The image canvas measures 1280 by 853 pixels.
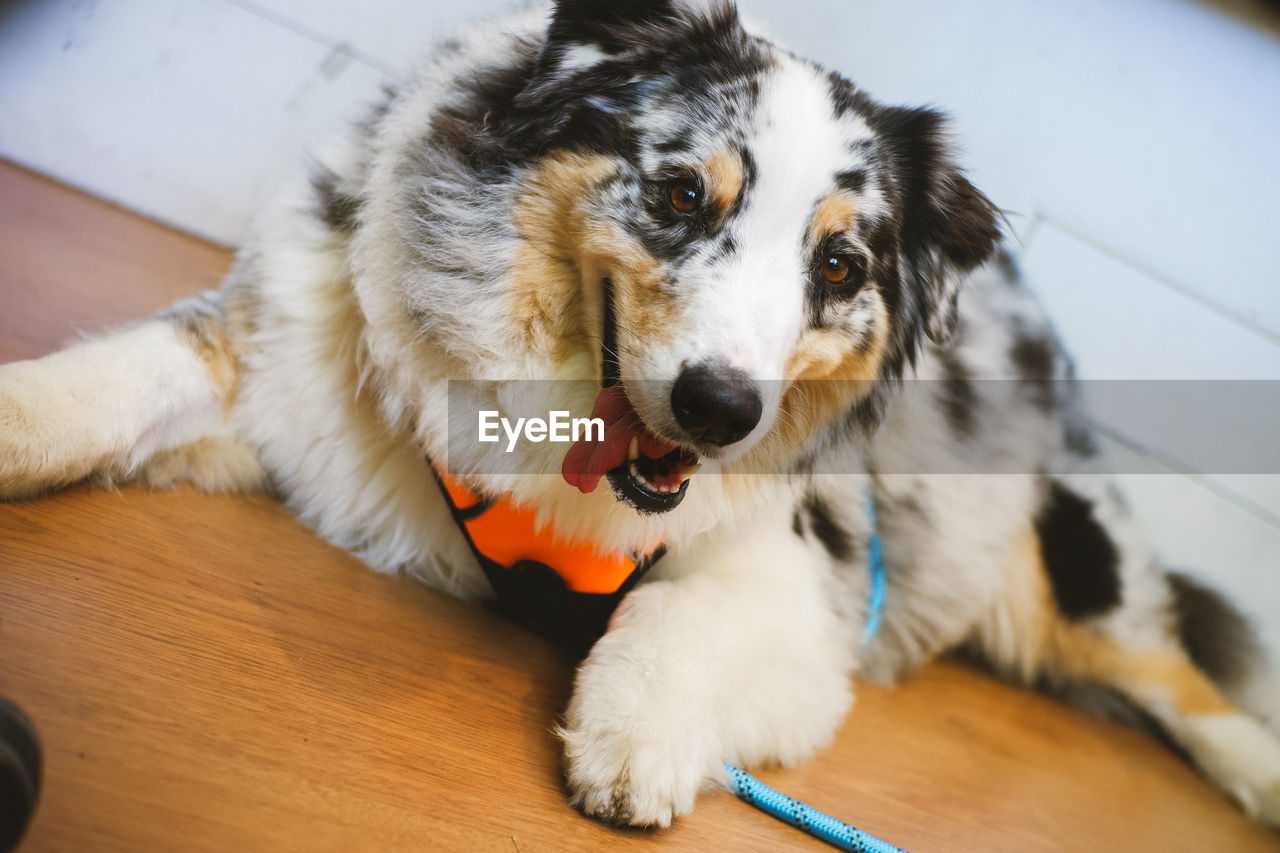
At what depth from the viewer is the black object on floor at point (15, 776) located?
0.96m

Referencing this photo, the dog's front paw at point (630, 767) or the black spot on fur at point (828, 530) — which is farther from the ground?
the black spot on fur at point (828, 530)

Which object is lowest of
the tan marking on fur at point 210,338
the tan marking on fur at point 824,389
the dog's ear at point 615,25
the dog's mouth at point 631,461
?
the tan marking on fur at point 210,338

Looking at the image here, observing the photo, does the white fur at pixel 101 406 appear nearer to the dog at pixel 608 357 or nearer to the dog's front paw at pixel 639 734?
the dog at pixel 608 357

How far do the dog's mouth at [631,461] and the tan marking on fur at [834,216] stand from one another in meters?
0.52

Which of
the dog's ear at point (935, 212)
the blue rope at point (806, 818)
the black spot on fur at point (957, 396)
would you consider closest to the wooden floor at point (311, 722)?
the blue rope at point (806, 818)

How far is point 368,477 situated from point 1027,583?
7.19 ft

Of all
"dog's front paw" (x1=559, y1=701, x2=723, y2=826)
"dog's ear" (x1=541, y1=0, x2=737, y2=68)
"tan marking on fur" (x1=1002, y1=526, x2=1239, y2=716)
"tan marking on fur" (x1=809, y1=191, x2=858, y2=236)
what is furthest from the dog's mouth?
"tan marking on fur" (x1=1002, y1=526, x2=1239, y2=716)

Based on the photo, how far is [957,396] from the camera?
271 centimetres

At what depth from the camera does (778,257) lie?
1.68 m

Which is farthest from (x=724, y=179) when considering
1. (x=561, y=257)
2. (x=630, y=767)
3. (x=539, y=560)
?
(x=630, y=767)

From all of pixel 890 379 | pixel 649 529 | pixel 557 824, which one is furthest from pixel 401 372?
pixel 890 379

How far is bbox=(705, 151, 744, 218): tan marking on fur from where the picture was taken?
5.46ft

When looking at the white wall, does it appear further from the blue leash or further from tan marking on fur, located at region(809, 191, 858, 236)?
the blue leash

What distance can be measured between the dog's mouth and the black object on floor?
37.5 inches
